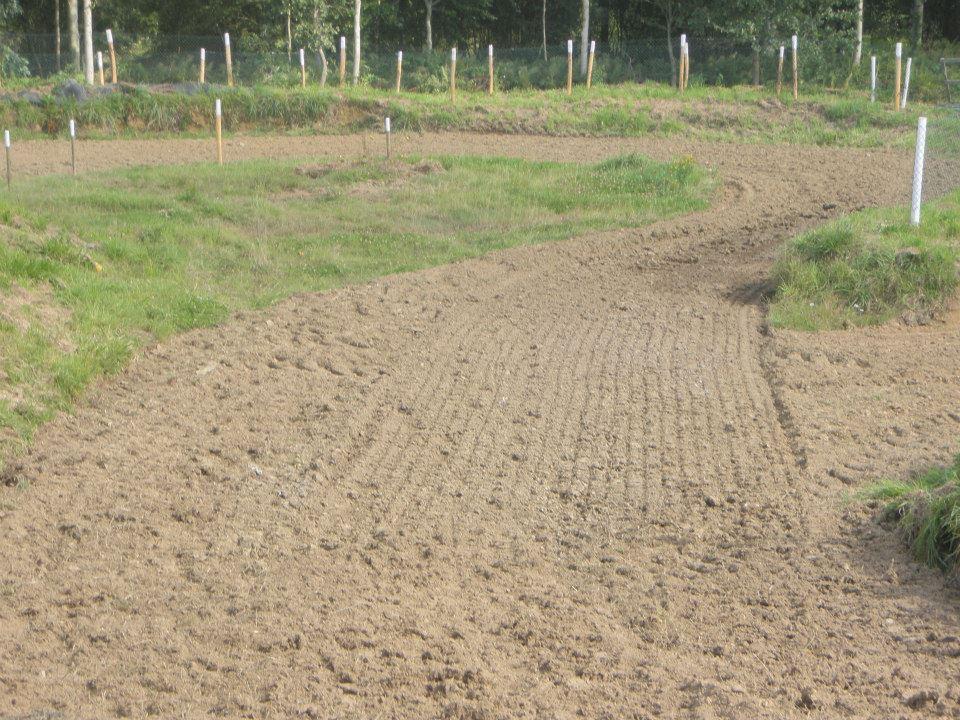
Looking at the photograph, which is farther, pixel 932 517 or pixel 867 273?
pixel 867 273

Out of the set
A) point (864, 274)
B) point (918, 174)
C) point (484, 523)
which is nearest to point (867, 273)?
point (864, 274)

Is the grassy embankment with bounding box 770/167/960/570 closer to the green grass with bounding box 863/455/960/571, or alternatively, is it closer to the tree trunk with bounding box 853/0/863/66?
the green grass with bounding box 863/455/960/571

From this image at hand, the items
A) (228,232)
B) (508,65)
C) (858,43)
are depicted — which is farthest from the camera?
(508,65)

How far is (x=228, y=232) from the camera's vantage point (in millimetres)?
14219

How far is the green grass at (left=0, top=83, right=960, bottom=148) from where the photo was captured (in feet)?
79.6

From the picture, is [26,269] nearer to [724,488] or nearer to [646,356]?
[646,356]

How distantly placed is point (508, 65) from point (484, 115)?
965 centimetres

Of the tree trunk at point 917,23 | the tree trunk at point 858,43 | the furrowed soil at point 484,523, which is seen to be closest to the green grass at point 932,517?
the furrowed soil at point 484,523

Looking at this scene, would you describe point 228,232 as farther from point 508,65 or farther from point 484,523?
point 508,65

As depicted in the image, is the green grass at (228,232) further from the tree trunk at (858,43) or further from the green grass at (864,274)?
the tree trunk at (858,43)

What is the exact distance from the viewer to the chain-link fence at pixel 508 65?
30922 millimetres

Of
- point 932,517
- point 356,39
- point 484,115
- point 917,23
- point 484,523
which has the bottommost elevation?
point 484,523

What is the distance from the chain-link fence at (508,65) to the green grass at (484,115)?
3843 millimetres

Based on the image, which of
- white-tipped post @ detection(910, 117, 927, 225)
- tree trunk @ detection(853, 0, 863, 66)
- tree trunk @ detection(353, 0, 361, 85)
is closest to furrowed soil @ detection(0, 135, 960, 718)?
white-tipped post @ detection(910, 117, 927, 225)
